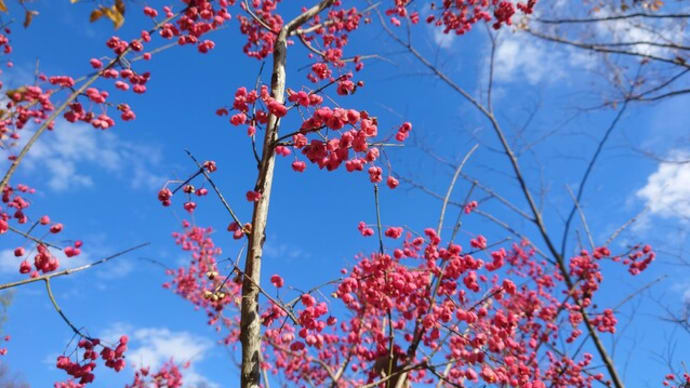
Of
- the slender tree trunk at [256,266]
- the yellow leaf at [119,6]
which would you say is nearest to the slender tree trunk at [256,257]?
the slender tree trunk at [256,266]

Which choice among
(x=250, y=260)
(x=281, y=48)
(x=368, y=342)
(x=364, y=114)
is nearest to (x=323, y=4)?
(x=281, y=48)

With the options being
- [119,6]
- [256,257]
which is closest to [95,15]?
[119,6]

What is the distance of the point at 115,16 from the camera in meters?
1.68

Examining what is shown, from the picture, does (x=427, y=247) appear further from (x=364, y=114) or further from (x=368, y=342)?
(x=368, y=342)

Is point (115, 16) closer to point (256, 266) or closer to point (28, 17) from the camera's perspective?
point (28, 17)

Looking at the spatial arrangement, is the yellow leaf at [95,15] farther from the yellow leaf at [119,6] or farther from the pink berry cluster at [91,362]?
the pink berry cluster at [91,362]

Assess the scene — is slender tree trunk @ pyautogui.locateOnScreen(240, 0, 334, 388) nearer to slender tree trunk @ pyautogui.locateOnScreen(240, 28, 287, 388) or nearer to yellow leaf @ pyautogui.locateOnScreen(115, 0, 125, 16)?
slender tree trunk @ pyautogui.locateOnScreen(240, 28, 287, 388)

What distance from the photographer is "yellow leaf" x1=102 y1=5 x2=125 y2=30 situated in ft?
5.46

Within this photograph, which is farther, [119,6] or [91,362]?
[91,362]

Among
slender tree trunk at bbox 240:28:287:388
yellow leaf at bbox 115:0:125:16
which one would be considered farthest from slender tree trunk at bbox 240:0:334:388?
yellow leaf at bbox 115:0:125:16

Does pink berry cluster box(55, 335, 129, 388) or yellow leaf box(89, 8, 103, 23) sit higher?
yellow leaf box(89, 8, 103, 23)

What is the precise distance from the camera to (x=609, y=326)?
654cm

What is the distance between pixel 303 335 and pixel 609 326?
5645 mm

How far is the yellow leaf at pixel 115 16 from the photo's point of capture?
1.66 meters
